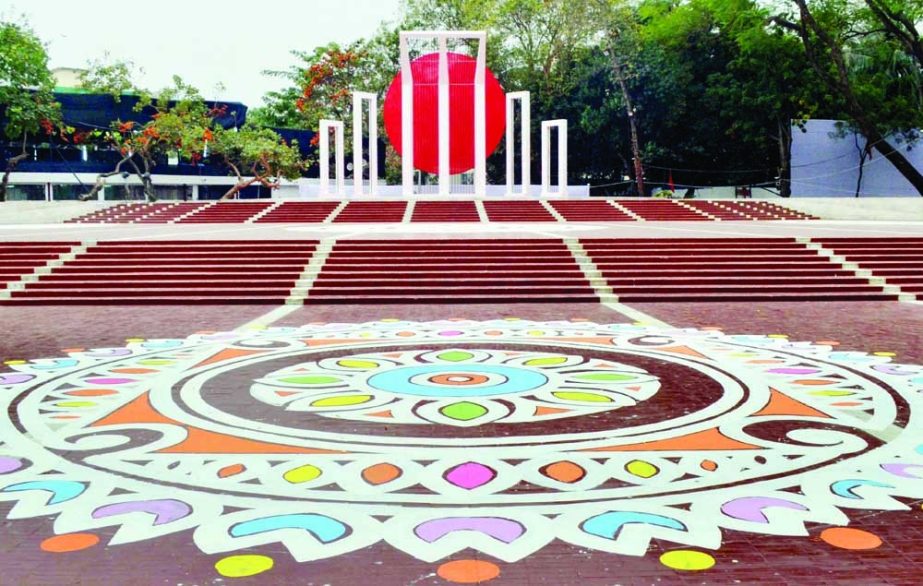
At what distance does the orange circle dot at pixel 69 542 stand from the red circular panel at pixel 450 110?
32171mm

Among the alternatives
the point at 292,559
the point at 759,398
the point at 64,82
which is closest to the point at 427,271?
the point at 759,398

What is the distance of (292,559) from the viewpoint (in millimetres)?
3688

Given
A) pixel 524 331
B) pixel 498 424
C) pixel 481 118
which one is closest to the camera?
pixel 498 424

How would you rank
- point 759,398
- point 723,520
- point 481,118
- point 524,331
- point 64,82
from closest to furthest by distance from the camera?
point 723,520 → point 759,398 → point 524,331 → point 481,118 → point 64,82

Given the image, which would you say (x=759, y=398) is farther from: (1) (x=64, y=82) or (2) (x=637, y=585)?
(1) (x=64, y=82)

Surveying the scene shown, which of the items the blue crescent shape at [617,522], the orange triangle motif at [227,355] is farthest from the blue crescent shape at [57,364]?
the blue crescent shape at [617,522]

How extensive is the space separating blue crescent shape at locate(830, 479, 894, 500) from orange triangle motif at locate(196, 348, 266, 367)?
5639 millimetres

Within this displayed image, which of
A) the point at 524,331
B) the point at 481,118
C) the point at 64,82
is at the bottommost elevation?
the point at 524,331

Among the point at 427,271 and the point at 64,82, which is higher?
the point at 64,82

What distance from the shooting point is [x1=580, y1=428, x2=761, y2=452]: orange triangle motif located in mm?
5320

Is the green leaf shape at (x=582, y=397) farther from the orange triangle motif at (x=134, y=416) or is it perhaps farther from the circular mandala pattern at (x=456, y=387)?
the orange triangle motif at (x=134, y=416)

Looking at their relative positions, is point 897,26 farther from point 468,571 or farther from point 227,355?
point 468,571

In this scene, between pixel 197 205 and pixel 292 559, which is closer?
pixel 292 559

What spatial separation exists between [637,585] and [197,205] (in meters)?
32.0
